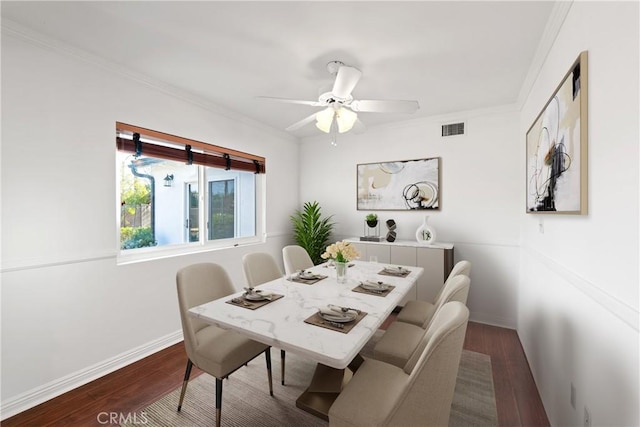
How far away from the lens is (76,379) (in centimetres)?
212

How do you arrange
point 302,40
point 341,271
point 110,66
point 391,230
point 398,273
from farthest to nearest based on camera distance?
point 391,230 < point 398,273 < point 110,66 < point 341,271 < point 302,40

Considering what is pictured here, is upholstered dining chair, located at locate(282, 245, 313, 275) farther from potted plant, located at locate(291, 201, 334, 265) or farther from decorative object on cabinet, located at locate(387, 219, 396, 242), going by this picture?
decorative object on cabinet, located at locate(387, 219, 396, 242)

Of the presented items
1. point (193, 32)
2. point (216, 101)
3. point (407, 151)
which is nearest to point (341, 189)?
point (407, 151)

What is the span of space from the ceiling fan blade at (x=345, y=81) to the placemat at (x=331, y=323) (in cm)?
157

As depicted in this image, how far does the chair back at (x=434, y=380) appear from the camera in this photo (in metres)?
1.06

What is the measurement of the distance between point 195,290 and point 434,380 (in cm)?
154

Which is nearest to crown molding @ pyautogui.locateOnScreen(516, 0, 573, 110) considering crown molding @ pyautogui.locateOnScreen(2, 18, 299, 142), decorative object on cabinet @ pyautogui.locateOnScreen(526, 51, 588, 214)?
decorative object on cabinet @ pyautogui.locateOnScreen(526, 51, 588, 214)

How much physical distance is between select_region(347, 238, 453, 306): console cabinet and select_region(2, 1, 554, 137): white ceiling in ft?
5.82

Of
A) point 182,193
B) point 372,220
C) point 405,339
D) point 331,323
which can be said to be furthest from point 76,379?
point 372,220

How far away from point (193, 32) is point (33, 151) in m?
1.41

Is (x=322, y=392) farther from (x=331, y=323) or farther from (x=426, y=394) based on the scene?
(x=426, y=394)

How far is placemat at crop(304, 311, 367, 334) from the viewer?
1.37 m

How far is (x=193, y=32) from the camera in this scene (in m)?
1.93
